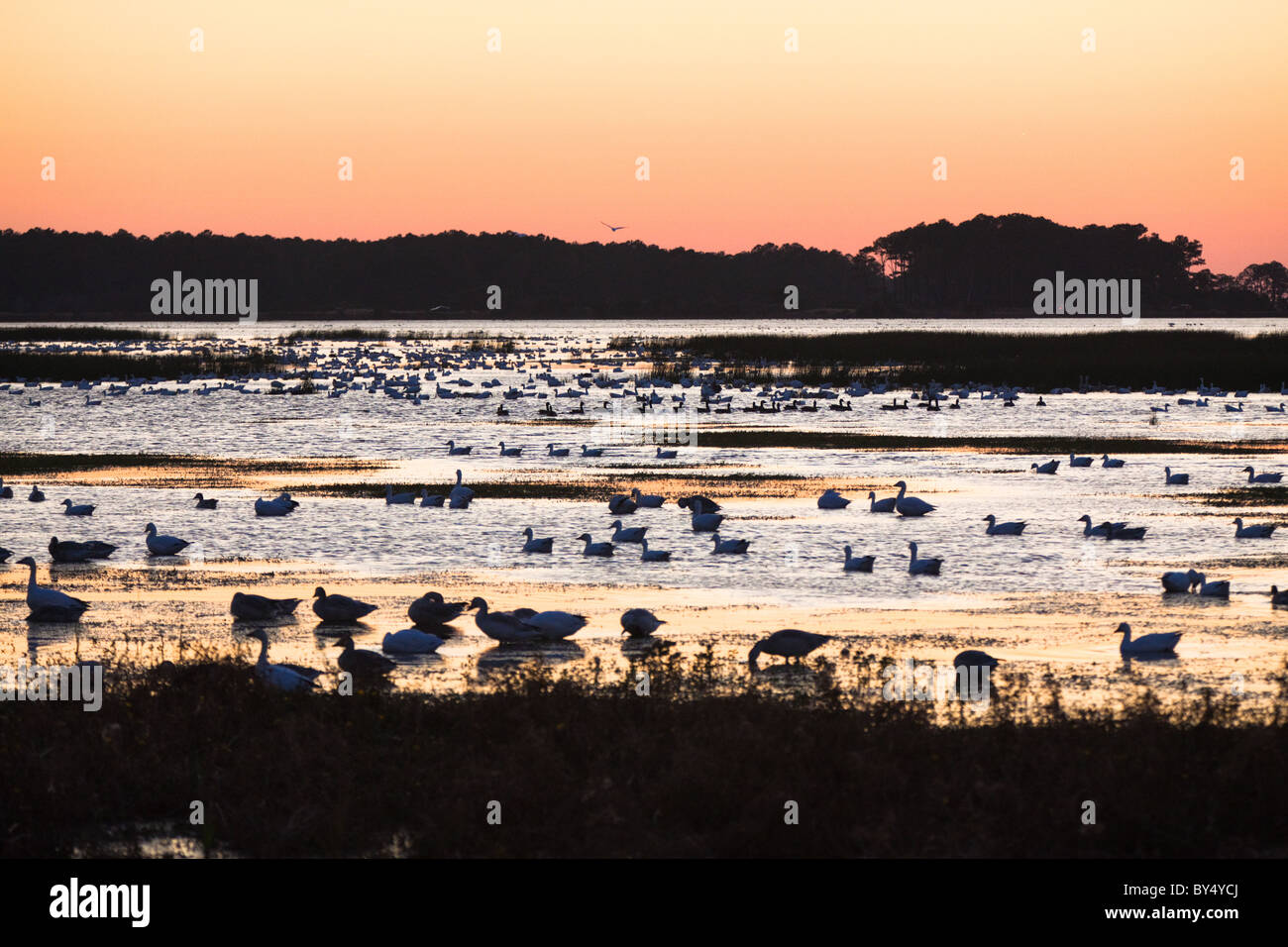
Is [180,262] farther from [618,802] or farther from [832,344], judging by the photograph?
[618,802]

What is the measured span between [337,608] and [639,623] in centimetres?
303

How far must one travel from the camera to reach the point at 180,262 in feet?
601

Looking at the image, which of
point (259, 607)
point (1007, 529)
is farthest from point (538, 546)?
point (1007, 529)

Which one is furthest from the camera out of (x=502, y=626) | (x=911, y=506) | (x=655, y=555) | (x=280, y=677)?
(x=911, y=506)

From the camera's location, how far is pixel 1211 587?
49.7ft

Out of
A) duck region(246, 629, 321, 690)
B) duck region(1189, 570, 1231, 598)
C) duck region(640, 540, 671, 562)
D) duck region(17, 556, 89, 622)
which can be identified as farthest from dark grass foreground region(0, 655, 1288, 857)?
duck region(640, 540, 671, 562)

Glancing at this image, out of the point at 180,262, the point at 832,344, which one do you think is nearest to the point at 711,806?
the point at 832,344

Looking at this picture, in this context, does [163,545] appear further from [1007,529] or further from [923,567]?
Result: [1007,529]

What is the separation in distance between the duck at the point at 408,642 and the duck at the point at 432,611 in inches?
29.7

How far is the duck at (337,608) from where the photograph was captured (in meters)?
13.9

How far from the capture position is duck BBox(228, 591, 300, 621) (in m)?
14.1

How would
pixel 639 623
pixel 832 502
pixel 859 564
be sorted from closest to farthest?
pixel 639 623
pixel 859 564
pixel 832 502

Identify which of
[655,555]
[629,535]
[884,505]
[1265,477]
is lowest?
[655,555]

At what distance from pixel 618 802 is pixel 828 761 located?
4.41ft
